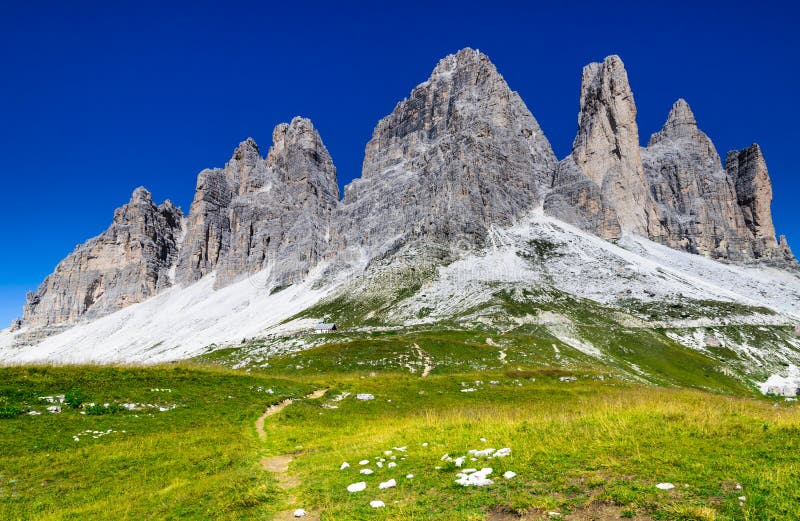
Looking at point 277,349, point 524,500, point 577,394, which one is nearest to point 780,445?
point 524,500

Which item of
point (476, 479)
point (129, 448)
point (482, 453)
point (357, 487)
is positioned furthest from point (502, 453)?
point (129, 448)

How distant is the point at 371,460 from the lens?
14500 mm

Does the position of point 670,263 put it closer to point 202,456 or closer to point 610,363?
point 610,363

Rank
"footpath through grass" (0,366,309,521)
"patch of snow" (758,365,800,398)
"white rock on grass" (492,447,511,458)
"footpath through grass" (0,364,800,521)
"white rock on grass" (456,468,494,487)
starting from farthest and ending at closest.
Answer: "patch of snow" (758,365,800,398)
"white rock on grass" (492,447,511,458)
"footpath through grass" (0,366,309,521)
"white rock on grass" (456,468,494,487)
"footpath through grass" (0,364,800,521)

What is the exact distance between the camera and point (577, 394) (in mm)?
38000

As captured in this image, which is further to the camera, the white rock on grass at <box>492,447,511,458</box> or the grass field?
the white rock on grass at <box>492,447,511,458</box>

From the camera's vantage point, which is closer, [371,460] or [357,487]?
[357,487]

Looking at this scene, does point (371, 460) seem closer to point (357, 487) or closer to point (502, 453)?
point (357, 487)

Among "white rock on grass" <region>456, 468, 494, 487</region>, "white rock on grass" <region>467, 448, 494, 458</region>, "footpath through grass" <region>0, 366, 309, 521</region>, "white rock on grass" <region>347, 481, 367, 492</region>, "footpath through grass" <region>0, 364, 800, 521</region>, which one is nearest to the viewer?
"footpath through grass" <region>0, 364, 800, 521</region>

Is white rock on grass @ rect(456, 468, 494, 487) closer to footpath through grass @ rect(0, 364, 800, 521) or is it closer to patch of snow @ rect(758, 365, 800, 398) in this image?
footpath through grass @ rect(0, 364, 800, 521)

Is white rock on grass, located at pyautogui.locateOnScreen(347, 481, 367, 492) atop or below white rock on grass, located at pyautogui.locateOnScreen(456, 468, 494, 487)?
below

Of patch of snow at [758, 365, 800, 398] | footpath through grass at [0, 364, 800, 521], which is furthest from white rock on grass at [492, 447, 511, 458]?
patch of snow at [758, 365, 800, 398]

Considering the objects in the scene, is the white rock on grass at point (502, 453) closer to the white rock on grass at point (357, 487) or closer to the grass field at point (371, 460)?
the grass field at point (371, 460)

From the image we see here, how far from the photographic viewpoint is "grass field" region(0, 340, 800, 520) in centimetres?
927
